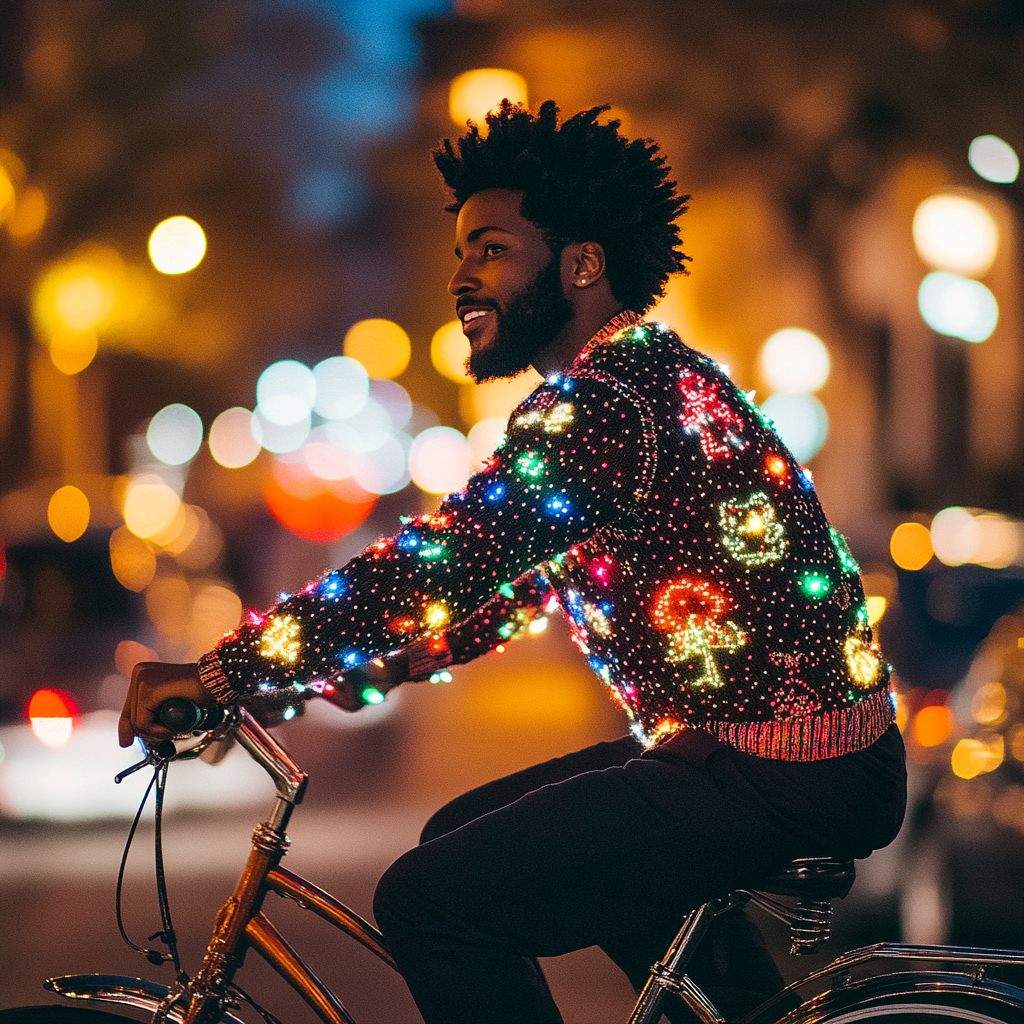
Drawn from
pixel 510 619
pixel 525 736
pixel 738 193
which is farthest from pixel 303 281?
pixel 510 619

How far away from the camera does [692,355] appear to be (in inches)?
101

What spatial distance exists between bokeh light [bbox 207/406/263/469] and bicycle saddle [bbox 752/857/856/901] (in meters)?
57.8

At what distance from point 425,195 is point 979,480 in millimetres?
8027

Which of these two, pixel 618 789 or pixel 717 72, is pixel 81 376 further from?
pixel 618 789

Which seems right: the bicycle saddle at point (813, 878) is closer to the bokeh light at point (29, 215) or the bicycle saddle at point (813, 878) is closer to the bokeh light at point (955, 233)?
the bokeh light at point (955, 233)

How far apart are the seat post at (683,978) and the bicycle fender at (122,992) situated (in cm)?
70

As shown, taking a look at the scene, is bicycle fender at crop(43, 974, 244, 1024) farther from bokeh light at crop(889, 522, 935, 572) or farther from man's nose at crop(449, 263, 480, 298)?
bokeh light at crop(889, 522, 935, 572)

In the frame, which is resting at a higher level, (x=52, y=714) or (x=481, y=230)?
(x=52, y=714)

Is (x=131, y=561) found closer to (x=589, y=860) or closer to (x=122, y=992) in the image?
(x=122, y=992)

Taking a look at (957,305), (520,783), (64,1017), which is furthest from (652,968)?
(957,305)

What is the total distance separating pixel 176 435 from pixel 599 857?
51.9m

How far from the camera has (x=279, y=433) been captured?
61625 millimetres

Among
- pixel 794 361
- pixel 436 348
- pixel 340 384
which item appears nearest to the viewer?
pixel 794 361

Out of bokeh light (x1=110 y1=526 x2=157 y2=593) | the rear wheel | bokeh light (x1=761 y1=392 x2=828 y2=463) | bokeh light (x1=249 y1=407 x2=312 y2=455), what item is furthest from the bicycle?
bokeh light (x1=249 y1=407 x2=312 y2=455)
